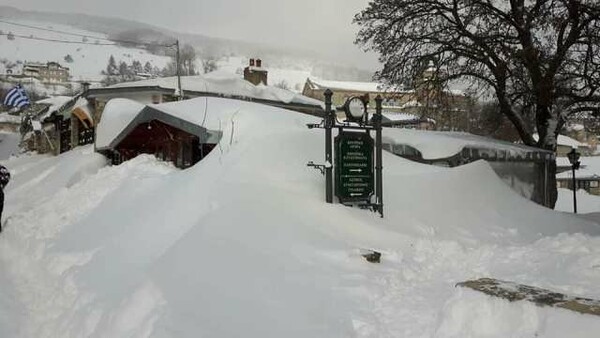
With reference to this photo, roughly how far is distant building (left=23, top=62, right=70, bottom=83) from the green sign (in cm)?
8167

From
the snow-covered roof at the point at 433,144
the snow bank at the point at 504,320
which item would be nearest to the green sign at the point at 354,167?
the snow-covered roof at the point at 433,144

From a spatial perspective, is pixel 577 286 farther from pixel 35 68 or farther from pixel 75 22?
pixel 35 68

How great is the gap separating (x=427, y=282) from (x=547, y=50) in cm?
1496

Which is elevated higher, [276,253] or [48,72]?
[48,72]

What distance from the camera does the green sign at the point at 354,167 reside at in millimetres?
9625

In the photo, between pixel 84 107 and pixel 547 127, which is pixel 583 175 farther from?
pixel 84 107

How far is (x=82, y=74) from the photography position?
8512 centimetres

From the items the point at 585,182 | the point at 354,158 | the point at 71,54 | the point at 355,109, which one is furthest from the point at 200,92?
the point at 71,54

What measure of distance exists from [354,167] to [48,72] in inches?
3477

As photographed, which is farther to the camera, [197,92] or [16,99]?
[16,99]

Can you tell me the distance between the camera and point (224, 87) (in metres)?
28.7

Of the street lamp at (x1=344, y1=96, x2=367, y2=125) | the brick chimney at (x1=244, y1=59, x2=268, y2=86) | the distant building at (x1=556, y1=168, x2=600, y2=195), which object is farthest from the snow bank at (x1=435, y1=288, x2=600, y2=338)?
the distant building at (x1=556, y1=168, x2=600, y2=195)

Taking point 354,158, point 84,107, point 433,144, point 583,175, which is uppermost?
point 84,107

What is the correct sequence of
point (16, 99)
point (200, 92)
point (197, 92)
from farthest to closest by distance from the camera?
point (16, 99) → point (200, 92) → point (197, 92)
